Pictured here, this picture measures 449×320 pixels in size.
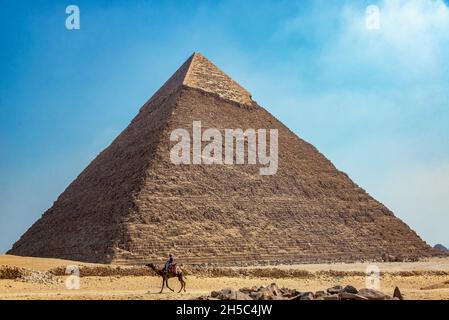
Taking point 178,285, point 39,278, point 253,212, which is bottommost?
point 178,285

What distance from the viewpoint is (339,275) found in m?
23.6

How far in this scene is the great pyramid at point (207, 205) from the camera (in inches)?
1198

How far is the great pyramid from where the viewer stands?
30.4 metres

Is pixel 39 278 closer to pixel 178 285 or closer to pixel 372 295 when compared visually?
pixel 178 285

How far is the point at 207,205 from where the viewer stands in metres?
33.8

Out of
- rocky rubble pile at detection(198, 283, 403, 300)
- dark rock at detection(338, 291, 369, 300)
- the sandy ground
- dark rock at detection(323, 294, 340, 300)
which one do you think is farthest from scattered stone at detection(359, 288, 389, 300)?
the sandy ground

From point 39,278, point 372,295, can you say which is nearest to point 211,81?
point 39,278

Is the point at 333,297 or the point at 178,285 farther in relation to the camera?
the point at 178,285

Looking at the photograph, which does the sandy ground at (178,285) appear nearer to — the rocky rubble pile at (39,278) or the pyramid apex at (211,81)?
the rocky rubble pile at (39,278)

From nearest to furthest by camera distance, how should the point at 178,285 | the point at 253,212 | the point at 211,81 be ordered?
the point at 178,285 → the point at 253,212 → the point at 211,81

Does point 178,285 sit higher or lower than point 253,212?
lower

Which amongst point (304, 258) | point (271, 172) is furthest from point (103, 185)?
point (304, 258)
